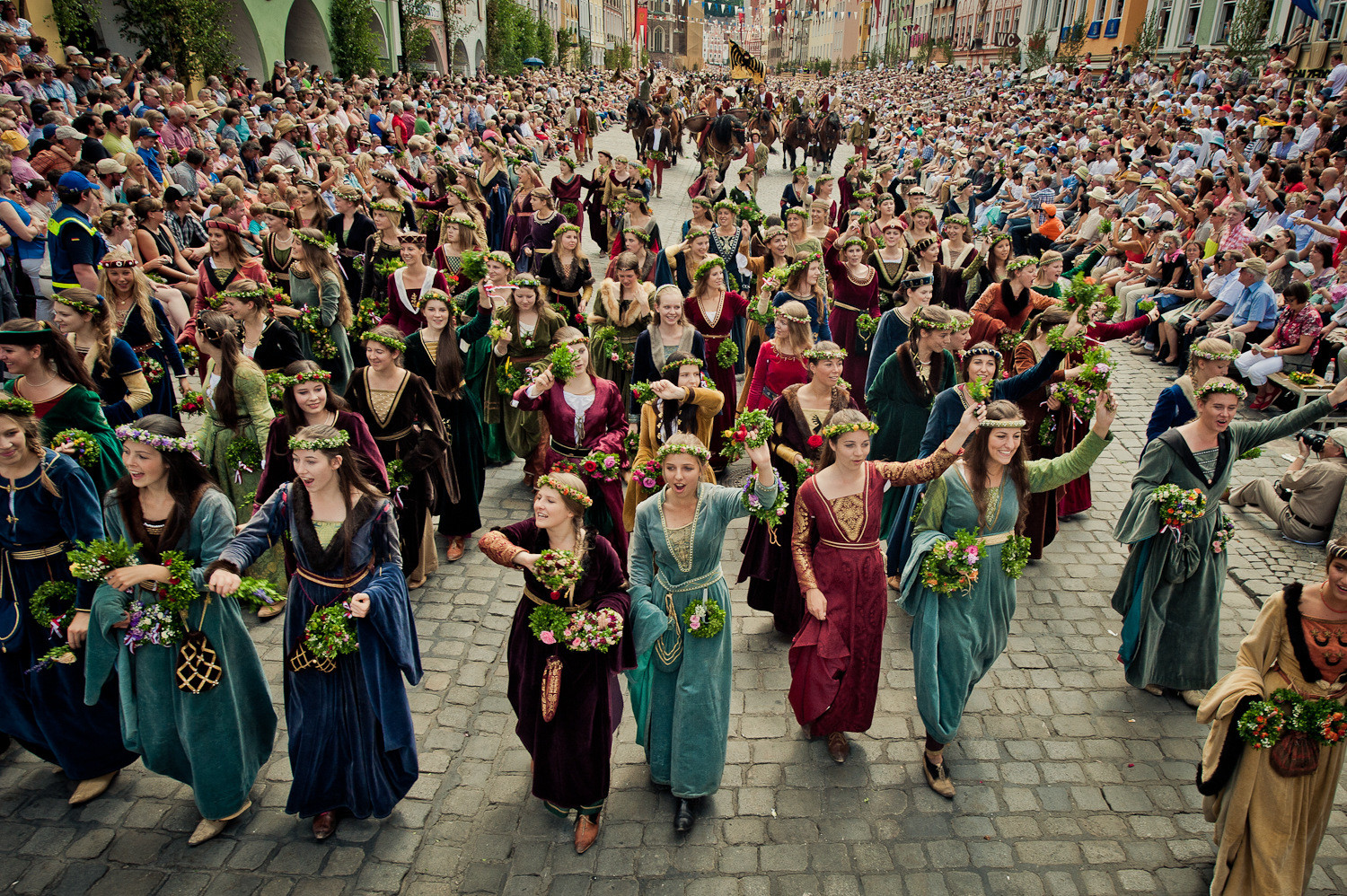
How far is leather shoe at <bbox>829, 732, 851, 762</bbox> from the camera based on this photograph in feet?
15.9

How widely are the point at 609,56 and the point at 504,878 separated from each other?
8085 centimetres

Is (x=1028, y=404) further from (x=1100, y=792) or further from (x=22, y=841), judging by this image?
(x=22, y=841)

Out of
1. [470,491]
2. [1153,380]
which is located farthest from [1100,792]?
[1153,380]

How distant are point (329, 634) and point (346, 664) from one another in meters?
0.29

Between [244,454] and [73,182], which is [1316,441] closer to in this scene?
[244,454]

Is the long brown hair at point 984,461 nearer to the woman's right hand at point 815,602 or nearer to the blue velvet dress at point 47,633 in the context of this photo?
the woman's right hand at point 815,602

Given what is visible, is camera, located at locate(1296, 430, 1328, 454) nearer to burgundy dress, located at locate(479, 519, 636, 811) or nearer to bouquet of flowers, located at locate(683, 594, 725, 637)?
bouquet of flowers, located at locate(683, 594, 725, 637)

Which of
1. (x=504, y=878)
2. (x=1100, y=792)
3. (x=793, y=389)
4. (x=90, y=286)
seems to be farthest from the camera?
(x=90, y=286)

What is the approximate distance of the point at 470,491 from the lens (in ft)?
23.1

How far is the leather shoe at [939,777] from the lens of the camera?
4605mm

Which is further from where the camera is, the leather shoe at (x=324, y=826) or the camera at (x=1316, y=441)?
the camera at (x=1316, y=441)

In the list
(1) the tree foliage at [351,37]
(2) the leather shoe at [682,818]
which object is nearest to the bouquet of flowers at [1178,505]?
(2) the leather shoe at [682,818]

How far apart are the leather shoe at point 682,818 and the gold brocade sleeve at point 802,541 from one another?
1.23 m

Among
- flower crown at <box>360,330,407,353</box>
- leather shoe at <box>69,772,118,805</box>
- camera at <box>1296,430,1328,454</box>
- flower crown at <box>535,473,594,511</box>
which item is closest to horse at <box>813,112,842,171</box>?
camera at <box>1296,430,1328,454</box>
